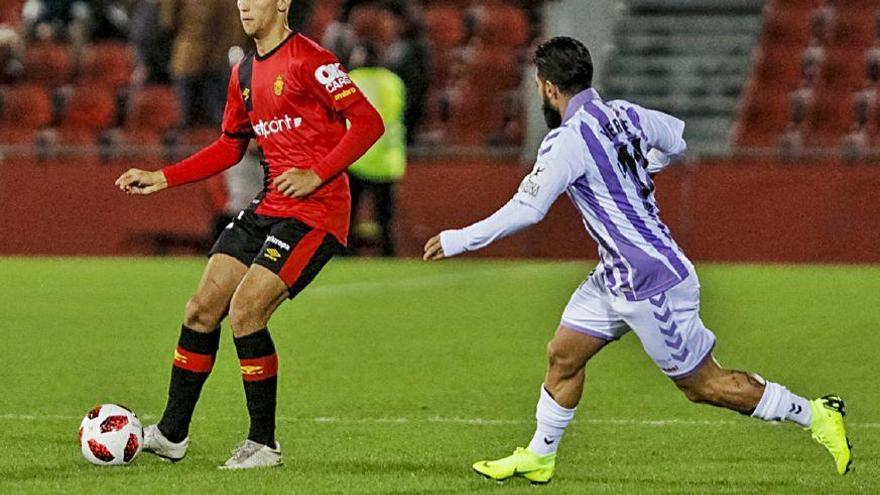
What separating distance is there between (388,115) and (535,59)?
11.4 m

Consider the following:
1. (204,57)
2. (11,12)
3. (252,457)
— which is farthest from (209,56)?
(252,457)

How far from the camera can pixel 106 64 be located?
21.1m

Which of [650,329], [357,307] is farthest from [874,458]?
Answer: [357,307]

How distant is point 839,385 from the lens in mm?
9656

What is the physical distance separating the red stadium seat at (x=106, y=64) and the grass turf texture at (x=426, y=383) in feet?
14.7

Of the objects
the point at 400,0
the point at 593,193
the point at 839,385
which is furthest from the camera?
the point at 400,0

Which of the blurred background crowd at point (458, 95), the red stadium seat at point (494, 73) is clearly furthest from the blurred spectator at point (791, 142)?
the red stadium seat at point (494, 73)

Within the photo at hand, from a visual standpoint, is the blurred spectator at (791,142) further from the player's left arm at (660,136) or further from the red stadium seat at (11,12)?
the player's left arm at (660,136)

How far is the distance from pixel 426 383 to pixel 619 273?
341cm

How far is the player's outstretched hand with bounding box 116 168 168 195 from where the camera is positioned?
23.6ft

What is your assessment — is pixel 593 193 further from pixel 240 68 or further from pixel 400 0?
pixel 400 0

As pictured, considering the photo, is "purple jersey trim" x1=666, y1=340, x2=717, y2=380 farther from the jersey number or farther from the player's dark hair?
the player's dark hair

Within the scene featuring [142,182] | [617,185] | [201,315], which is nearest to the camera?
[617,185]

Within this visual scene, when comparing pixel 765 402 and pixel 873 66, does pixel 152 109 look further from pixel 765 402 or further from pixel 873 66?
pixel 765 402
